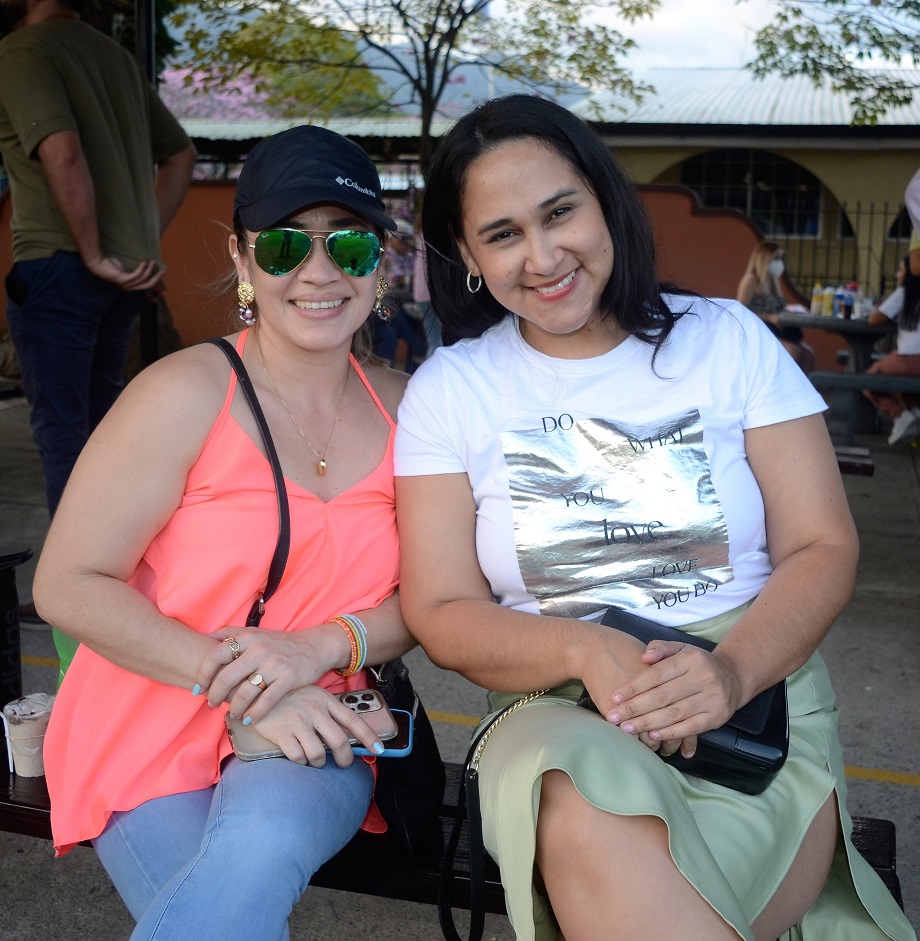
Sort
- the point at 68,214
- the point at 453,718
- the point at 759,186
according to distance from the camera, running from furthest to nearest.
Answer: the point at 759,186, the point at 68,214, the point at 453,718

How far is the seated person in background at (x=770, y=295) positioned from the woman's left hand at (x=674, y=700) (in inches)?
353

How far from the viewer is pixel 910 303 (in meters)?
A: 8.09

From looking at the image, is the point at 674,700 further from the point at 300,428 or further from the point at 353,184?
the point at 353,184

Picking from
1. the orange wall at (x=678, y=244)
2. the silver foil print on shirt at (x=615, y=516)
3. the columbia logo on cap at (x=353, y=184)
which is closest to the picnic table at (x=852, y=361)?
the orange wall at (x=678, y=244)

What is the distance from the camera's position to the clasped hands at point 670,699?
6.03ft

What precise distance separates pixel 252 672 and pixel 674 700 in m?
0.76

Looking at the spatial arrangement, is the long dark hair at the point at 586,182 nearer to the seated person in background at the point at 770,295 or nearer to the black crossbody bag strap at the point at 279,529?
the black crossbody bag strap at the point at 279,529

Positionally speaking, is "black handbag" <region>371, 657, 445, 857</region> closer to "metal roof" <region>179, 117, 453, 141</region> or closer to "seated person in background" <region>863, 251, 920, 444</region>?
"seated person in background" <region>863, 251, 920, 444</region>

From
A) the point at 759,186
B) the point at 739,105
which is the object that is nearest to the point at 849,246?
the point at 759,186

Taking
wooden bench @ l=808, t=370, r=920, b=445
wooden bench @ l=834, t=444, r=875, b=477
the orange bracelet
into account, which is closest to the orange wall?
wooden bench @ l=808, t=370, r=920, b=445

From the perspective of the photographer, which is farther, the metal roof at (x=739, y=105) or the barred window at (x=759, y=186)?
the barred window at (x=759, y=186)

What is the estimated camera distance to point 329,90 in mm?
14492

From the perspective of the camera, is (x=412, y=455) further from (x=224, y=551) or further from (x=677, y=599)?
(x=677, y=599)

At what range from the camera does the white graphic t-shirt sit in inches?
86.1
